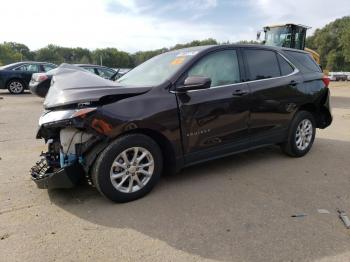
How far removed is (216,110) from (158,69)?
955 millimetres

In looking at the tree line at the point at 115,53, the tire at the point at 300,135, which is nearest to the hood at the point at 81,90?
the tire at the point at 300,135

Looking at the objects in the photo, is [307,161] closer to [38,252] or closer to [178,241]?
[178,241]

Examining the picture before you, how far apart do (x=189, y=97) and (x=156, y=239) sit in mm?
1716

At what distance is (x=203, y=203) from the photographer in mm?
3854

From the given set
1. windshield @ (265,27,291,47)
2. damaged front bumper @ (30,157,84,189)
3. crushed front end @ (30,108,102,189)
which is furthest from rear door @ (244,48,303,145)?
windshield @ (265,27,291,47)

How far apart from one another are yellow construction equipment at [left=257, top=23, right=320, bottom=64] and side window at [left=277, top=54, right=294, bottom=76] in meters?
12.2

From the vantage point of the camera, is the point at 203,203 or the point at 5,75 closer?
the point at 203,203

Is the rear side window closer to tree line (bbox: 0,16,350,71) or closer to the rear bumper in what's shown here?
the rear bumper

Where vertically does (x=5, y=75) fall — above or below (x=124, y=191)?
above

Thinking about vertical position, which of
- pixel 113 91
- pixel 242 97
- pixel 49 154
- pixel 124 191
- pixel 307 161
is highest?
pixel 113 91

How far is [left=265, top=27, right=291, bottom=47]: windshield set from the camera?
16797 millimetres

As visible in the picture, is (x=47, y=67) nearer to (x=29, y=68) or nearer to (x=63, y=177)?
(x=29, y=68)

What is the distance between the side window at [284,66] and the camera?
17.6 feet

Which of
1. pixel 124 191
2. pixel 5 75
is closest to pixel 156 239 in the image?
pixel 124 191
